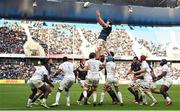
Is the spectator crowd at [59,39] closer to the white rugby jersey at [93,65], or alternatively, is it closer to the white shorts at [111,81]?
the white shorts at [111,81]

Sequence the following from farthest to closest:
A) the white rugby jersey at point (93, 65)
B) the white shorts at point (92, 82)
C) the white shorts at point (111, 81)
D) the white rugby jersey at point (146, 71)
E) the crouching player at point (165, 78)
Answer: the crouching player at point (165, 78), the white rugby jersey at point (146, 71), the white shorts at point (111, 81), the white shorts at point (92, 82), the white rugby jersey at point (93, 65)

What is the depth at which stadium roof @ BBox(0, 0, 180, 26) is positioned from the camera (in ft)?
207

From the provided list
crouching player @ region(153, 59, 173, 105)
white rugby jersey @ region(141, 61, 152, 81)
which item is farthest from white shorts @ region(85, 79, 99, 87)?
crouching player @ region(153, 59, 173, 105)

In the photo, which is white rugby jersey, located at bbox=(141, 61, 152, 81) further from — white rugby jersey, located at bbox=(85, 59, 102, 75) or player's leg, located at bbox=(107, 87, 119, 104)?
white rugby jersey, located at bbox=(85, 59, 102, 75)

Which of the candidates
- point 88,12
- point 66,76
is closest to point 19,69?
point 88,12

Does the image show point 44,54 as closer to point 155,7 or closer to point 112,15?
point 112,15

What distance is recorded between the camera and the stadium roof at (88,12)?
6303 cm

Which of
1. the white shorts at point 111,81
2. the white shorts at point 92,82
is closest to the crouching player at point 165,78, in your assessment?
the white shorts at point 111,81

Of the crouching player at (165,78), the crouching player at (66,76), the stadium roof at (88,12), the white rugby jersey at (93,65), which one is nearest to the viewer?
the crouching player at (66,76)

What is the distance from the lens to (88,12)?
6606cm

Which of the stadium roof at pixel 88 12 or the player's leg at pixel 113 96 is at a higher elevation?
the stadium roof at pixel 88 12

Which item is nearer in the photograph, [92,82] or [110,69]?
[92,82]

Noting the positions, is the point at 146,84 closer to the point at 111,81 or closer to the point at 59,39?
the point at 111,81

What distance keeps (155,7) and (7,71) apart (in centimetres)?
2428
